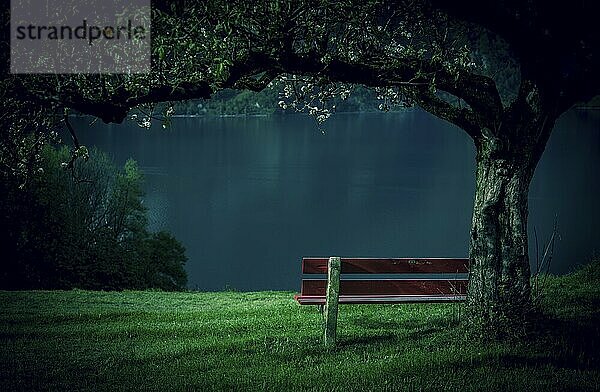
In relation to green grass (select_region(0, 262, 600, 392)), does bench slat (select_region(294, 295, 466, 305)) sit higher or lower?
higher

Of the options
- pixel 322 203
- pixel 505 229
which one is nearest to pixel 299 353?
pixel 505 229

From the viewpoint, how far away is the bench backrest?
44.3 feet

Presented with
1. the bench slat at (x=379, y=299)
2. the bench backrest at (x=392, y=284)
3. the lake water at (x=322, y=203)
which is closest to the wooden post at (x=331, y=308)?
the bench backrest at (x=392, y=284)

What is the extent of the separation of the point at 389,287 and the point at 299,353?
2.75 metres

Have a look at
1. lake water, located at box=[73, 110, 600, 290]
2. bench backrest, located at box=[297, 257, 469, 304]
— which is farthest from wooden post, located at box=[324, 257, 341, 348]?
lake water, located at box=[73, 110, 600, 290]

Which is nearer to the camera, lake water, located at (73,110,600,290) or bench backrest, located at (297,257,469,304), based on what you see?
bench backrest, located at (297,257,469,304)

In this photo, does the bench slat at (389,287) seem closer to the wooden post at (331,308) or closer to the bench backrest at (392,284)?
the bench backrest at (392,284)

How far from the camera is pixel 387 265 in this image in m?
13.6

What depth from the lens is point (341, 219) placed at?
93125 mm

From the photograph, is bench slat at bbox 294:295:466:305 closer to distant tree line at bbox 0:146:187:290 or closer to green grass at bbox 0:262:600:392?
green grass at bbox 0:262:600:392

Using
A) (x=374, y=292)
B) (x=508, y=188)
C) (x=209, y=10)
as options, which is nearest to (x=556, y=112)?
(x=508, y=188)

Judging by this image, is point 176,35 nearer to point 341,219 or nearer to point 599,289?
point 599,289

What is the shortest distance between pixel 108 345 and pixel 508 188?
679 centimetres

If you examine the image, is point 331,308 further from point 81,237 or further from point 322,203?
point 322,203
